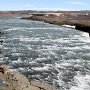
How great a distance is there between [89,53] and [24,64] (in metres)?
14.5

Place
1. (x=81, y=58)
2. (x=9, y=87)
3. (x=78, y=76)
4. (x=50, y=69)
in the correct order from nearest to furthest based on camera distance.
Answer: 1. (x=9, y=87)
2. (x=78, y=76)
3. (x=50, y=69)
4. (x=81, y=58)

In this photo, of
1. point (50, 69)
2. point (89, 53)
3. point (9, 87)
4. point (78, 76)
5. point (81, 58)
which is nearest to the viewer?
point (9, 87)

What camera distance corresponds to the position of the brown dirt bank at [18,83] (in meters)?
26.4

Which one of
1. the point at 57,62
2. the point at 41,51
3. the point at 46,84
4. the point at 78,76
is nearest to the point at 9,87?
the point at 46,84

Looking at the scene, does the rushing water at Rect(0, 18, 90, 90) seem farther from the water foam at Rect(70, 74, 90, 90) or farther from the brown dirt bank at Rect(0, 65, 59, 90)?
the brown dirt bank at Rect(0, 65, 59, 90)

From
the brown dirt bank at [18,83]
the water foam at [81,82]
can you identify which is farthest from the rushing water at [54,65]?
the brown dirt bank at [18,83]

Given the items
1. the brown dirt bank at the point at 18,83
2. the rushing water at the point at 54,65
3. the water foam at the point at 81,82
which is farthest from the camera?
the rushing water at the point at 54,65

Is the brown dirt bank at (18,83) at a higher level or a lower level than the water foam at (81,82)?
higher

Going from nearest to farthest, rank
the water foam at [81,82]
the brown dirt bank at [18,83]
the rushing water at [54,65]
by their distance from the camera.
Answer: the brown dirt bank at [18,83]
the water foam at [81,82]
the rushing water at [54,65]

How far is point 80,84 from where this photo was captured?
2919 cm

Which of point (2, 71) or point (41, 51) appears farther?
point (41, 51)

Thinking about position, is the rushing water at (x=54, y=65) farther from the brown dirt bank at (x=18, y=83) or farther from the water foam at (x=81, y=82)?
the brown dirt bank at (x=18, y=83)

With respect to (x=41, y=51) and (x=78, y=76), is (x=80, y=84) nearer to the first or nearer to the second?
(x=78, y=76)

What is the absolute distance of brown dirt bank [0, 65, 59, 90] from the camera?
26438mm
